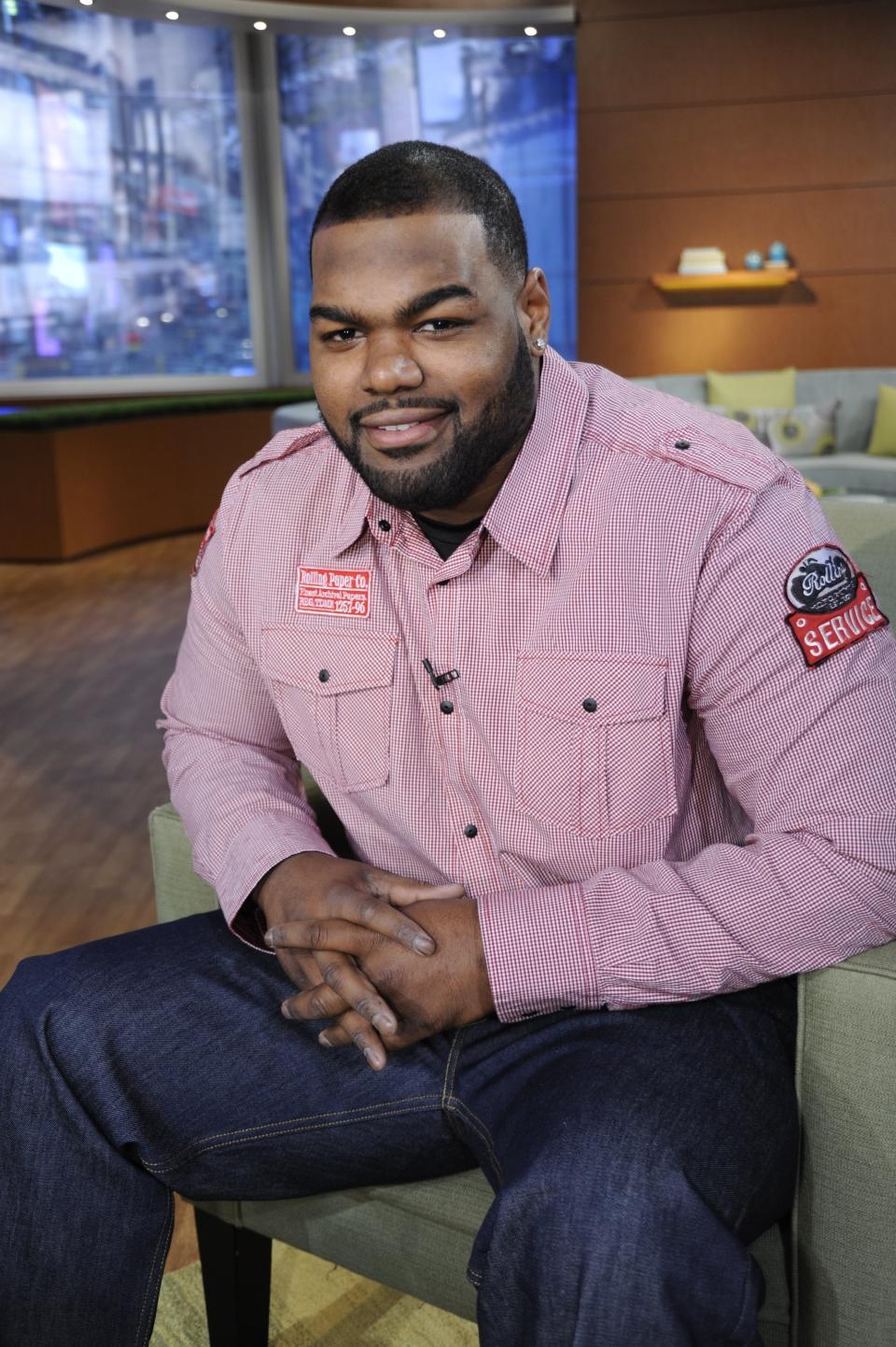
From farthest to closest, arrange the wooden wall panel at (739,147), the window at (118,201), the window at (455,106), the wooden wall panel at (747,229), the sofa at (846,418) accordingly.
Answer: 1. the window at (455,106)
2. the window at (118,201)
3. the wooden wall panel at (747,229)
4. the wooden wall panel at (739,147)
5. the sofa at (846,418)

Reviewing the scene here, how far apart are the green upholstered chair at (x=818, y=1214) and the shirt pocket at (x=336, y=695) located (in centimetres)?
41

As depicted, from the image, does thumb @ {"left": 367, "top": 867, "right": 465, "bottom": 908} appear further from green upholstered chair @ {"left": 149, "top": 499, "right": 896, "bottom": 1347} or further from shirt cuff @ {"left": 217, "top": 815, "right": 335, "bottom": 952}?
green upholstered chair @ {"left": 149, "top": 499, "right": 896, "bottom": 1347}

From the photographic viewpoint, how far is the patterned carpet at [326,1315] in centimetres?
150

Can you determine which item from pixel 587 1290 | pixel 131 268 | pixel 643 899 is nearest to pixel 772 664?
pixel 643 899

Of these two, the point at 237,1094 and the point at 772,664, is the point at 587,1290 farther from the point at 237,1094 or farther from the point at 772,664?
the point at 772,664

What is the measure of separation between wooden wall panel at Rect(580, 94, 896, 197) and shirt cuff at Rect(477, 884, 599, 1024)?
741 cm

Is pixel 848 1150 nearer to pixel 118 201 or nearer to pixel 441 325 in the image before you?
pixel 441 325

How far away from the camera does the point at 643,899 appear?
3.77ft

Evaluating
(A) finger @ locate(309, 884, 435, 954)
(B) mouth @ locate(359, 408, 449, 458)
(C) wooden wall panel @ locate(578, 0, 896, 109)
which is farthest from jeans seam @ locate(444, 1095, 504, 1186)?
(C) wooden wall panel @ locate(578, 0, 896, 109)

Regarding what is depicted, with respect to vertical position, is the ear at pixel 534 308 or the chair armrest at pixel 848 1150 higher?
the ear at pixel 534 308

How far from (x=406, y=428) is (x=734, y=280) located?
6.96 metres

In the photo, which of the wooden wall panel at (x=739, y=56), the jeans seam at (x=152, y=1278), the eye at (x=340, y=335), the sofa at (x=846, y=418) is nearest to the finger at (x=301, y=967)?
the jeans seam at (x=152, y=1278)

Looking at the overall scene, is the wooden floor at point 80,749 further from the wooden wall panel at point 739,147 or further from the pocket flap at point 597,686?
the wooden wall panel at point 739,147

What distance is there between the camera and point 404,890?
1.22 m
